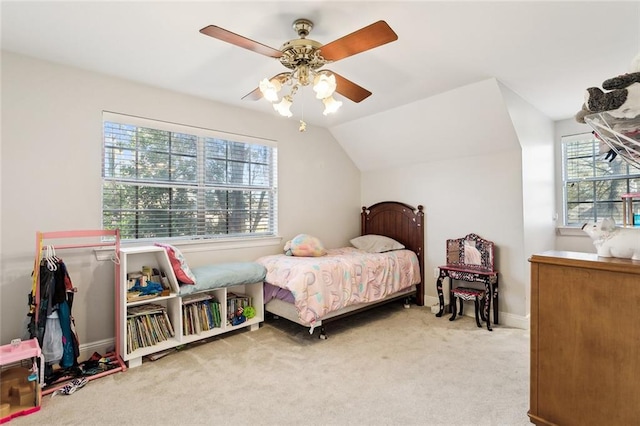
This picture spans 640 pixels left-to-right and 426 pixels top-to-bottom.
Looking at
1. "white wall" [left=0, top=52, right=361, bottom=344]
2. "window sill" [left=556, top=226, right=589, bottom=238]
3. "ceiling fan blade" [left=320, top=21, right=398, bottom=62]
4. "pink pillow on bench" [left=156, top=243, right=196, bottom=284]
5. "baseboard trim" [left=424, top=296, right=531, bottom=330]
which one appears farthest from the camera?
"window sill" [left=556, top=226, right=589, bottom=238]

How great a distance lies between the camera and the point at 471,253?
3795 millimetres

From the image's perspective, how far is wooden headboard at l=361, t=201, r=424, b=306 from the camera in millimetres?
4285

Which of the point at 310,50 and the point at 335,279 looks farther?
the point at 335,279

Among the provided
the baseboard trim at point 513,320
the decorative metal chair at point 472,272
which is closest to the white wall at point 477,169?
the baseboard trim at point 513,320

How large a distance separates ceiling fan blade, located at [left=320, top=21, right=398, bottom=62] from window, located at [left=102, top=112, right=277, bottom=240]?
2009mm

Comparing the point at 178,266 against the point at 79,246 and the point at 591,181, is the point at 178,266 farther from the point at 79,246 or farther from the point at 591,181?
the point at 591,181

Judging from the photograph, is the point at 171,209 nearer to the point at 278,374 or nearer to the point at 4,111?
the point at 4,111

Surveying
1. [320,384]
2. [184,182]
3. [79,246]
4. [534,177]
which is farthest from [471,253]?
[79,246]

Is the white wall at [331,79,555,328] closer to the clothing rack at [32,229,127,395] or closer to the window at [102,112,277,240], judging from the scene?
the window at [102,112,277,240]

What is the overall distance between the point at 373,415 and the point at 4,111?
337 cm

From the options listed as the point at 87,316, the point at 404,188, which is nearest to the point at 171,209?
the point at 87,316

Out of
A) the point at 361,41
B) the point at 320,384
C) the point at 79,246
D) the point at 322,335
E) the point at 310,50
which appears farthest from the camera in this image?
the point at 322,335

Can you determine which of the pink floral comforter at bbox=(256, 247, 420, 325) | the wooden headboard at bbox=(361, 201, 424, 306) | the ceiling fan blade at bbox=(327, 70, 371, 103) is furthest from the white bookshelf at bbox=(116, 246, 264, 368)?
the wooden headboard at bbox=(361, 201, 424, 306)

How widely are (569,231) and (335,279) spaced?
3.35 m
